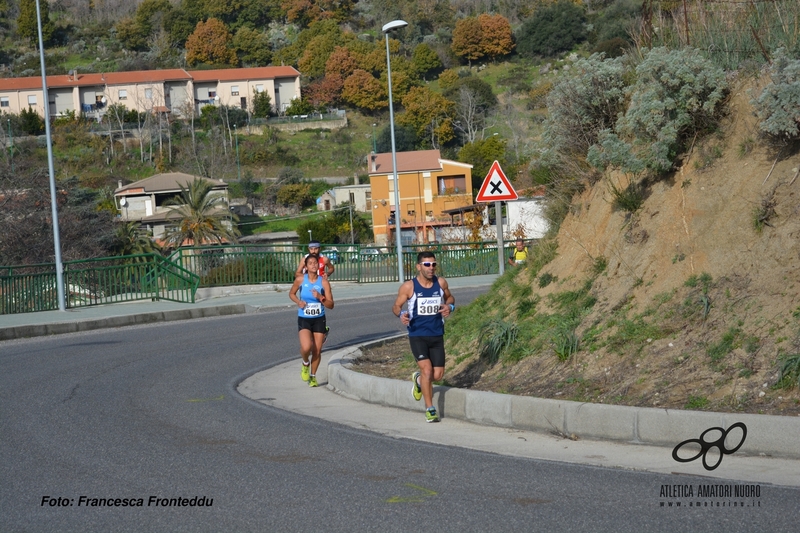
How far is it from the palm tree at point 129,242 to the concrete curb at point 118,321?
1073 inches

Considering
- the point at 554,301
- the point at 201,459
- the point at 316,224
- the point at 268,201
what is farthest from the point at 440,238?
the point at 201,459

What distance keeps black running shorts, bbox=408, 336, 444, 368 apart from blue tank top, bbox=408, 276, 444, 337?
0.05 m

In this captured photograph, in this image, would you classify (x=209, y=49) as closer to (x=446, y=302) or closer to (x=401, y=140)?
(x=401, y=140)

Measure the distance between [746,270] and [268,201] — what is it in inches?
2807

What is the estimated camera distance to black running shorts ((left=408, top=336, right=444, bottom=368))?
9.38m

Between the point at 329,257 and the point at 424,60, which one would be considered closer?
the point at 329,257

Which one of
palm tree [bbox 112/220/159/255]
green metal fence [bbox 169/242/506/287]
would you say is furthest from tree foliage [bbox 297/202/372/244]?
green metal fence [bbox 169/242/506/287]

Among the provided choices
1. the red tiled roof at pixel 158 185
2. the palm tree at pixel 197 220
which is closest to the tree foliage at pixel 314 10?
the red tiled roof at pixel 158 185

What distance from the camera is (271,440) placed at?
340 inches

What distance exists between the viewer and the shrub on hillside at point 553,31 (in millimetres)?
108125

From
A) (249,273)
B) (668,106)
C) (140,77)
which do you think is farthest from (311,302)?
(140,77)

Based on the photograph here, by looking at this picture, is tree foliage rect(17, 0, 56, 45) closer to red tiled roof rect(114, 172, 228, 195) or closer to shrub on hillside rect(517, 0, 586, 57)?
shrub on hillside rect(517, 0, 586, 57)

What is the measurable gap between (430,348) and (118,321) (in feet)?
44.4

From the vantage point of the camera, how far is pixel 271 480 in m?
7.08
